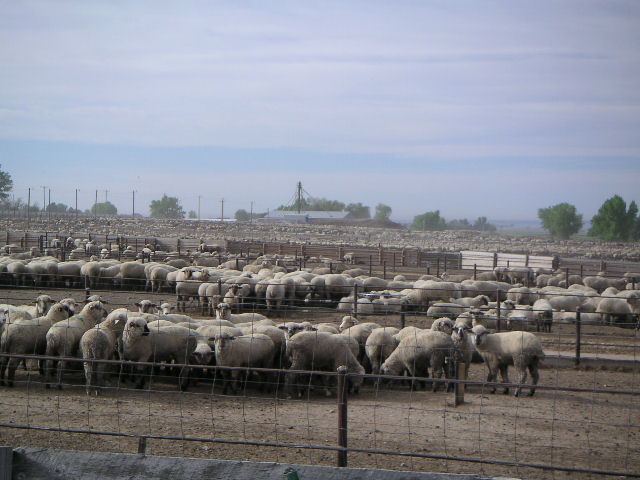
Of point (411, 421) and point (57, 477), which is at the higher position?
point (57, 477)

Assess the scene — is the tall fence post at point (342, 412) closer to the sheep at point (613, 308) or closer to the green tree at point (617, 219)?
the sheep at point (613, 308)

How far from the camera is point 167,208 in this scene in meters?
155

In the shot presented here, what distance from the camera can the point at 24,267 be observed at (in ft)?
80.7

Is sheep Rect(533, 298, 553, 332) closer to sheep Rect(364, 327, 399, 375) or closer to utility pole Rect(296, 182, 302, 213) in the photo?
sheep Rect(364, 327, 399, 375)

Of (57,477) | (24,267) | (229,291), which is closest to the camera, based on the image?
(57,477)

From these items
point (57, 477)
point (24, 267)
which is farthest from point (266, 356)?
point (24, 267)

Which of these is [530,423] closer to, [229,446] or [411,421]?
[411,421]

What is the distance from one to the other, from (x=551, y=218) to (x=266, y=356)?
4262 inches

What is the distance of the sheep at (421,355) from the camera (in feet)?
37.7

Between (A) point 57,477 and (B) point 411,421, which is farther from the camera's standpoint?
(B) point 411,421

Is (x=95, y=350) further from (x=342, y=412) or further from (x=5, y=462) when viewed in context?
(x=342, y=412)

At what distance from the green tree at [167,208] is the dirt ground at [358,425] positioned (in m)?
147

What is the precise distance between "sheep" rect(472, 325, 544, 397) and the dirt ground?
539 mm

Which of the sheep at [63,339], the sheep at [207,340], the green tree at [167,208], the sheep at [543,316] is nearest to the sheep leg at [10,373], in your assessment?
the sheep at [63,339]
